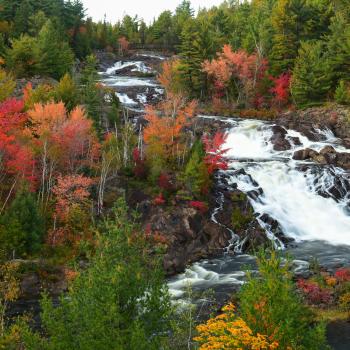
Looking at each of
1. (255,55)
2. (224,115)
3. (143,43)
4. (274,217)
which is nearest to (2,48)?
(224,115)

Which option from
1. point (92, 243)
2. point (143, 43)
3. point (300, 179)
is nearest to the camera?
point (92, 243)

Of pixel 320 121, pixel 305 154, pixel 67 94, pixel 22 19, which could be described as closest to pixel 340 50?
pixel 320 121

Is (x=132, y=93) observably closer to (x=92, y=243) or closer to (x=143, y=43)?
(x=92, y=243)

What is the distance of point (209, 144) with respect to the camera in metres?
48.9

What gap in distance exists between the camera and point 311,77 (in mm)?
62062

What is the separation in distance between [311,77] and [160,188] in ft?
116

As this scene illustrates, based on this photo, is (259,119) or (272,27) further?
(272,27)

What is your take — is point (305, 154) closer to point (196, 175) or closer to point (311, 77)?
point (196, 175)

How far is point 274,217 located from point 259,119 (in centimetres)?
2803

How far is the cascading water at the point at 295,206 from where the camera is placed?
1222 inches

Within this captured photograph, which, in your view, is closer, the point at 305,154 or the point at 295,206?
the point at 295,206

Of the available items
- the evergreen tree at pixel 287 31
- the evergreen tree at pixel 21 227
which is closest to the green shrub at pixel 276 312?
the evergreen tree at pixel 21 227

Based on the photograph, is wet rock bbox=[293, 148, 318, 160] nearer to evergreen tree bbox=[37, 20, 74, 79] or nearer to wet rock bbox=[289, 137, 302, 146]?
wet rock bbox=[289, 137, 302, 146]

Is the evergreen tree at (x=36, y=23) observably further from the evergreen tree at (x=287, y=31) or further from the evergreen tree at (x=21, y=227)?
the evergreen tree at (x=21, y=227)
